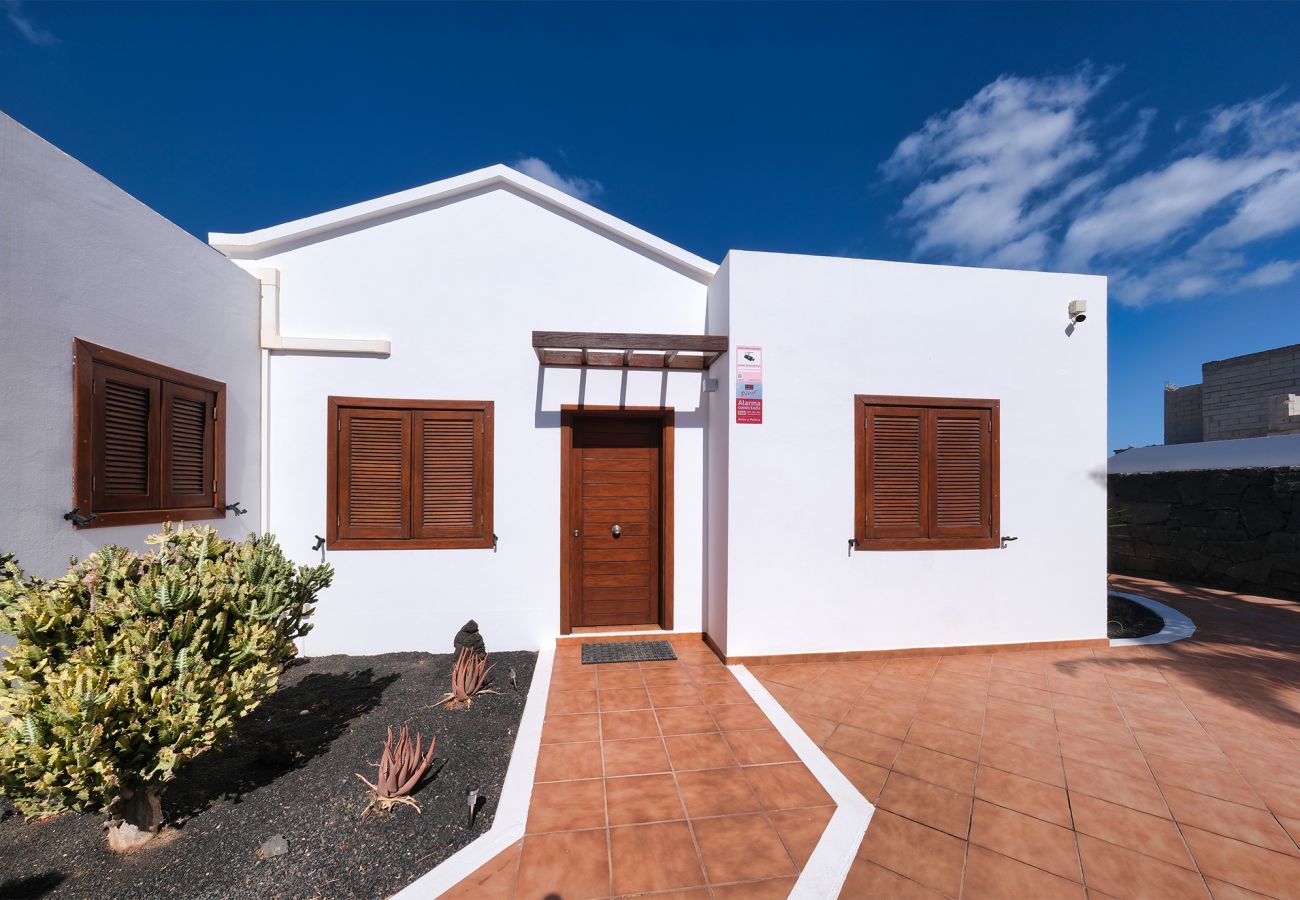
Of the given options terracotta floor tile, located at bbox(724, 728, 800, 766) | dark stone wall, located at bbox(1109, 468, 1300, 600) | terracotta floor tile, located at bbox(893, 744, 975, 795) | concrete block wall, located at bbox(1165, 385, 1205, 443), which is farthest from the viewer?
concrete block wall, located at bbox(1165, 385, 1205, 443)

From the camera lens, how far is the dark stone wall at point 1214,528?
6.77 meters

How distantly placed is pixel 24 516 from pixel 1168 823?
6.37 meters

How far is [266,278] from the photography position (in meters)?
4.75

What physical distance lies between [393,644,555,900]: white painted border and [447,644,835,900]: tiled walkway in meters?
0.05

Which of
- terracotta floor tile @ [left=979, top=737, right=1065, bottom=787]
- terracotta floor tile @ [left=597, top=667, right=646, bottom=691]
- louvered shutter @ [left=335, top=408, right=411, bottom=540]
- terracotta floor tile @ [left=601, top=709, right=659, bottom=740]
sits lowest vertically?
terracotta floor tile @ [left=597, top=667, right=646, bottom=691]

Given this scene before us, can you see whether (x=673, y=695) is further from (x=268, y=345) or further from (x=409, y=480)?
(x=268, y=345)

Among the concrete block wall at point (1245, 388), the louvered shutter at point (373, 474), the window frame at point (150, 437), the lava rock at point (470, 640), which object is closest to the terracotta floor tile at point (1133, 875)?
the lava rock at point (470, 640)

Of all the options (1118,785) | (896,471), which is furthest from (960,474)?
(1118,785)

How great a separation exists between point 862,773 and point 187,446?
5.56 m

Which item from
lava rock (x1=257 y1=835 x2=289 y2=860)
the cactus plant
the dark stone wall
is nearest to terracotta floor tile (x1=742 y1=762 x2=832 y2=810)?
lava rock (x1=257 y1=835 x2=289 y2=860)

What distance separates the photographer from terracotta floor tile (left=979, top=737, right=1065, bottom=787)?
2814 millimetres

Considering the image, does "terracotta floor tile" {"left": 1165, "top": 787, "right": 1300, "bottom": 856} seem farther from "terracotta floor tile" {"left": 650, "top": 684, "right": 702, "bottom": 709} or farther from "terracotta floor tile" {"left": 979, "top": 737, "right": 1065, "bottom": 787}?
"terracotta floor tile" {"left": 650, "top": 684, "right": 702, "bottom": 709}

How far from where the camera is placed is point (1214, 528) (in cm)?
746

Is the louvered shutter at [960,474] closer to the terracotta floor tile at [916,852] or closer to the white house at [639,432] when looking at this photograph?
the white house at [639,432]
